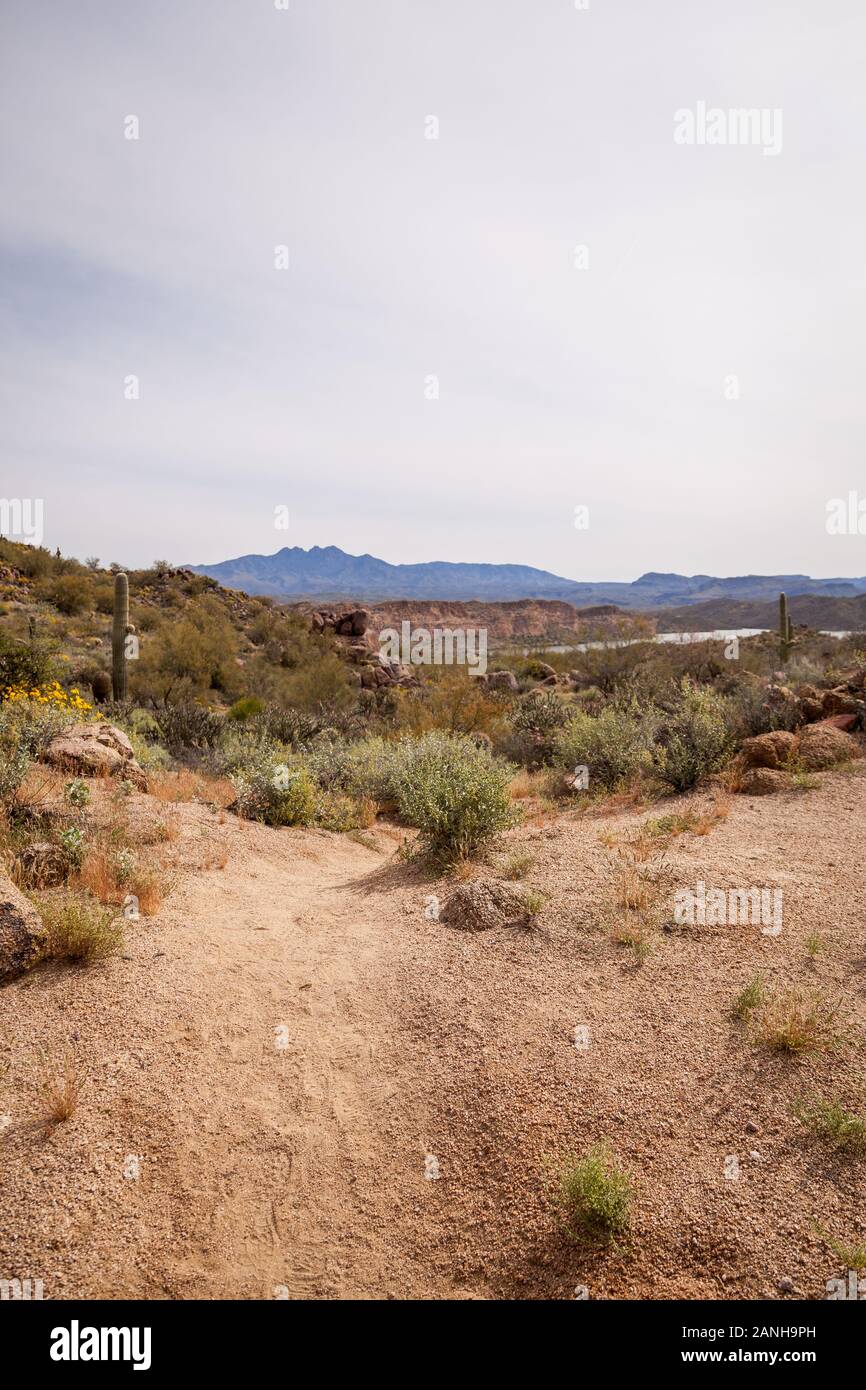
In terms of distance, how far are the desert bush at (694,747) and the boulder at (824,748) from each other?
0.82 m

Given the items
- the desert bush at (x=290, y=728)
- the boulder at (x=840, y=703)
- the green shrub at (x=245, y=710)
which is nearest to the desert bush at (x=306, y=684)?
the green shrub at (x=245, y=710)

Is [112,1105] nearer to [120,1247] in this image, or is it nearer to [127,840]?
[120,1247]

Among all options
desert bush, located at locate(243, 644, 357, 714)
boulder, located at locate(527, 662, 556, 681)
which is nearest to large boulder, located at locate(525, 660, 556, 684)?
boulder, located at locate(527, 662, 556, 681)

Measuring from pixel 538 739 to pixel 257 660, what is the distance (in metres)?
12.3

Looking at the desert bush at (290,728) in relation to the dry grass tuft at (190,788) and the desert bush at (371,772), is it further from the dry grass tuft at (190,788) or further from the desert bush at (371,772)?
the dry grass tuft at (190,788)

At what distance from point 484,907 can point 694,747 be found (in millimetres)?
4605

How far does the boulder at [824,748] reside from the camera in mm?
7758

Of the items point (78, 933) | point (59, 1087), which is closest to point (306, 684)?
point (78, 933)

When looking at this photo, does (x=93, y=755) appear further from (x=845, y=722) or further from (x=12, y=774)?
(x=845, y=722)

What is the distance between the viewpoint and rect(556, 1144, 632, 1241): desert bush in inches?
98.5

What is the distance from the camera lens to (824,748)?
7.87 m

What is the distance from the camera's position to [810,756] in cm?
783

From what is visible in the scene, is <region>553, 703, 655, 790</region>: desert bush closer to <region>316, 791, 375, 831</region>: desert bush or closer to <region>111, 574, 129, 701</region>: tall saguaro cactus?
<region>316, 791, 375, 831</region>: desert bush
